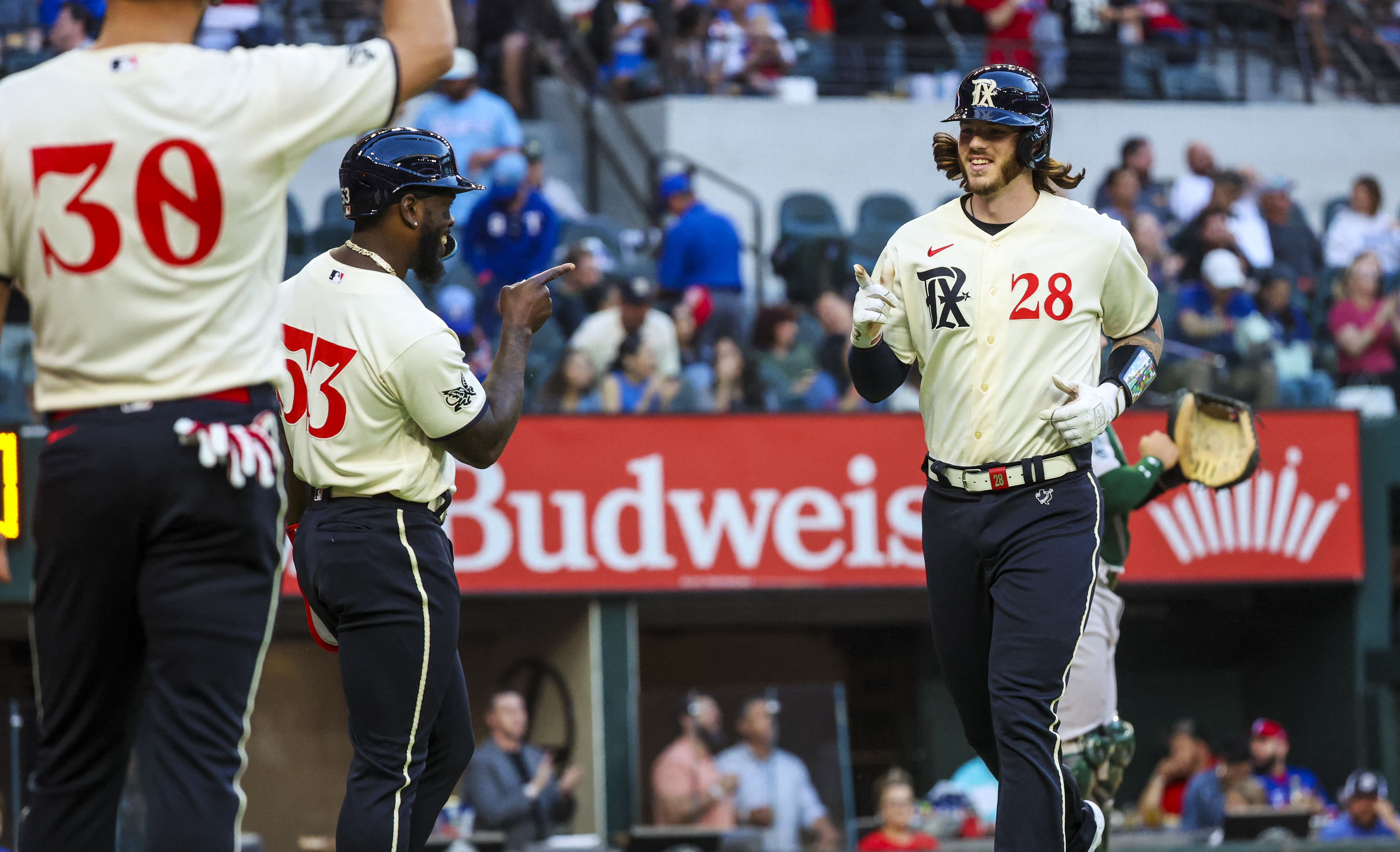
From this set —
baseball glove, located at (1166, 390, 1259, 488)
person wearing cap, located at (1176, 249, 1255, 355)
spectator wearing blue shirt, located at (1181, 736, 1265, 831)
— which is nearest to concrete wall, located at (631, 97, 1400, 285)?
person wearing cap, located at (1176, 249, 1255, 355)

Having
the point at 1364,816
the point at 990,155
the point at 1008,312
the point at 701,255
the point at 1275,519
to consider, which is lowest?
the point at 1364,816

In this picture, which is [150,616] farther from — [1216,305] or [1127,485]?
[1216,305]

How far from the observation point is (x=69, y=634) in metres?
3.39

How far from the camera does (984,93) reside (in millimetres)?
5328

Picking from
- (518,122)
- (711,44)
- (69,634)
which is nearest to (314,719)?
(518,122)

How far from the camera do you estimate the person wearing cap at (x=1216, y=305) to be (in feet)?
42.2

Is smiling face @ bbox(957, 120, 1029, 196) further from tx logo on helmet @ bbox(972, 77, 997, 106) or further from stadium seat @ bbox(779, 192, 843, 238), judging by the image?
stadium seat @ bbox(779, 192, 843, 238)

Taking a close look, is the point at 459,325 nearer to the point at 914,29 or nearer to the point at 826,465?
the point at 826,465

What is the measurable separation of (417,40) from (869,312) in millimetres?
1990

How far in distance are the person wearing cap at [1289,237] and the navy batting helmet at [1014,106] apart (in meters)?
10.0

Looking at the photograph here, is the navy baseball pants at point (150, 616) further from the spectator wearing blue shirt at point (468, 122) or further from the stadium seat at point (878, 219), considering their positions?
the stadium seat at point (878, 219)

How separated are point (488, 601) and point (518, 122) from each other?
482cm

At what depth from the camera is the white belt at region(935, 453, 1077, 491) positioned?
5176 millimetres

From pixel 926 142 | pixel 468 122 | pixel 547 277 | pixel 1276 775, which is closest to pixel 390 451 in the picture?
pixel 547 277
